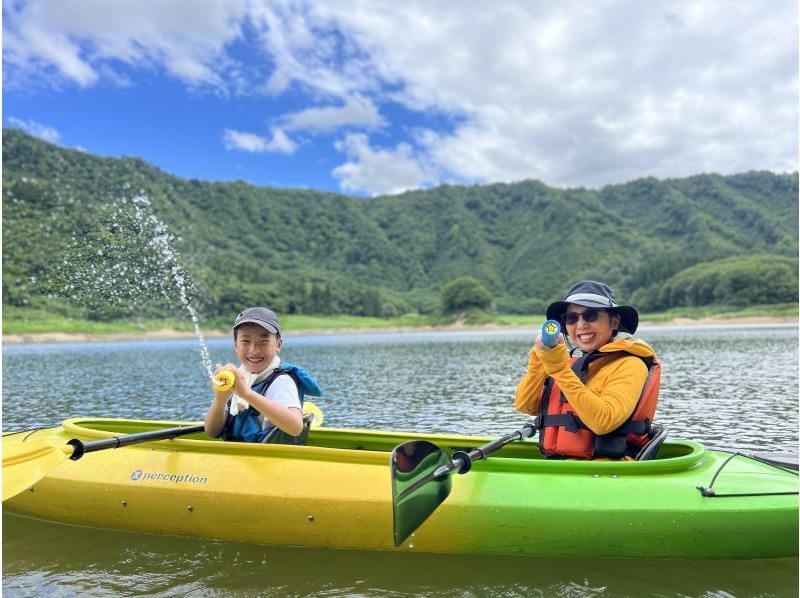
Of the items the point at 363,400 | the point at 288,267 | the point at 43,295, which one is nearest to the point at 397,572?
the point at 363,400

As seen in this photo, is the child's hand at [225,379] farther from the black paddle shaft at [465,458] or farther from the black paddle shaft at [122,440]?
the black paddle shaft at [465,458]

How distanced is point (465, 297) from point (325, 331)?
102ft

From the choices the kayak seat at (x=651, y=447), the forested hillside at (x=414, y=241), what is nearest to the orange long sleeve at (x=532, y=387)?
the kayak seat at (x=651, y=447)

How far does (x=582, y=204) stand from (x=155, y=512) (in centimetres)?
18786

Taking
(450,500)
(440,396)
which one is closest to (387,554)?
(450,500)

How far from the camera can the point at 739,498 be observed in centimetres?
475

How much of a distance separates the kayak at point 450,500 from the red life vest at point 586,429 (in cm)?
22

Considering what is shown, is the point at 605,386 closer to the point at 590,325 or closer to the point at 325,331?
the point at 590,325

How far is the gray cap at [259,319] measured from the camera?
511 centimetres

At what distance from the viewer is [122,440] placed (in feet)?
18.2

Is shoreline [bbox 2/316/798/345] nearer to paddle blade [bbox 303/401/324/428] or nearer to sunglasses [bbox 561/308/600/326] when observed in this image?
paddle blade [bbox 303/401/324/428]

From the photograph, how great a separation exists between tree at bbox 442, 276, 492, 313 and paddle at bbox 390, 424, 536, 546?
11318cm

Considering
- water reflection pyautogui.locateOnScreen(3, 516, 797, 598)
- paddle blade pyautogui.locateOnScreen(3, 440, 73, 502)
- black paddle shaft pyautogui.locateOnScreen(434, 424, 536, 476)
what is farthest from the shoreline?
black paddle shaft pyautogui.locateOnScreen(434, 424, 536, 476)

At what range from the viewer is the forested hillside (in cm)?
9119
